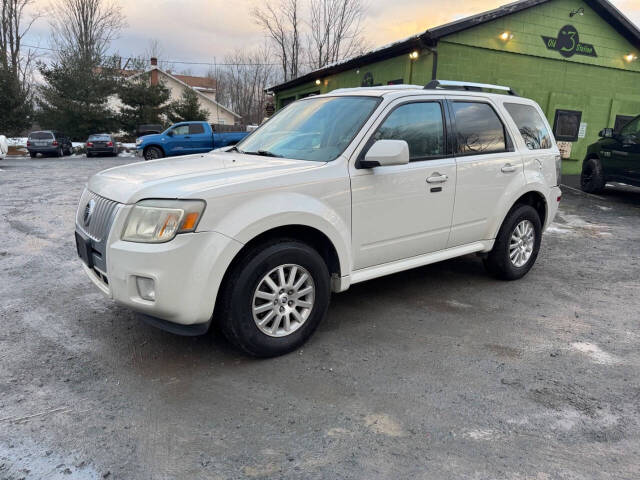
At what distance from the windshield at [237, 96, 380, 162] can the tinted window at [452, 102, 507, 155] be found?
0.96 m

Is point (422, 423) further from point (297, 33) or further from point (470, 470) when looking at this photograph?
point (297, 33)

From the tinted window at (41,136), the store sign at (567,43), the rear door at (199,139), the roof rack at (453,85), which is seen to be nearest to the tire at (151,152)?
the rear door at (199,139)

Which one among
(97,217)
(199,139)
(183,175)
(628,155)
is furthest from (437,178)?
(199,139)

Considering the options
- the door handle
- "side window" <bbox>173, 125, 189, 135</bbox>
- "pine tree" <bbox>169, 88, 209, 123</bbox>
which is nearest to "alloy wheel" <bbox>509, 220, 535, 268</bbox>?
the door handle

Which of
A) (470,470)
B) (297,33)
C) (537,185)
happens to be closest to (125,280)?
(470,470)

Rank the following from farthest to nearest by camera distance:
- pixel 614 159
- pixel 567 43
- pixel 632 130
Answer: pixel 567 43 < pixel 614 159 < pixel 632 130

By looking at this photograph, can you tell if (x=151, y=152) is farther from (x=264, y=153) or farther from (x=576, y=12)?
(x=264, y=153)

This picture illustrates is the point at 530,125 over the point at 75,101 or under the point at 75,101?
under

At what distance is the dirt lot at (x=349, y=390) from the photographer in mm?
2283

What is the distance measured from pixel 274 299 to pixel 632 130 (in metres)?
10.2

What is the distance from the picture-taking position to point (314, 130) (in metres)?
3.93

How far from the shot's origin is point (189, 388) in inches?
114

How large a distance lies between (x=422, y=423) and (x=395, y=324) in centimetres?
135

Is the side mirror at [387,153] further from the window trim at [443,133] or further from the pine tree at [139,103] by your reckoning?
the pine tree at [139,103]
